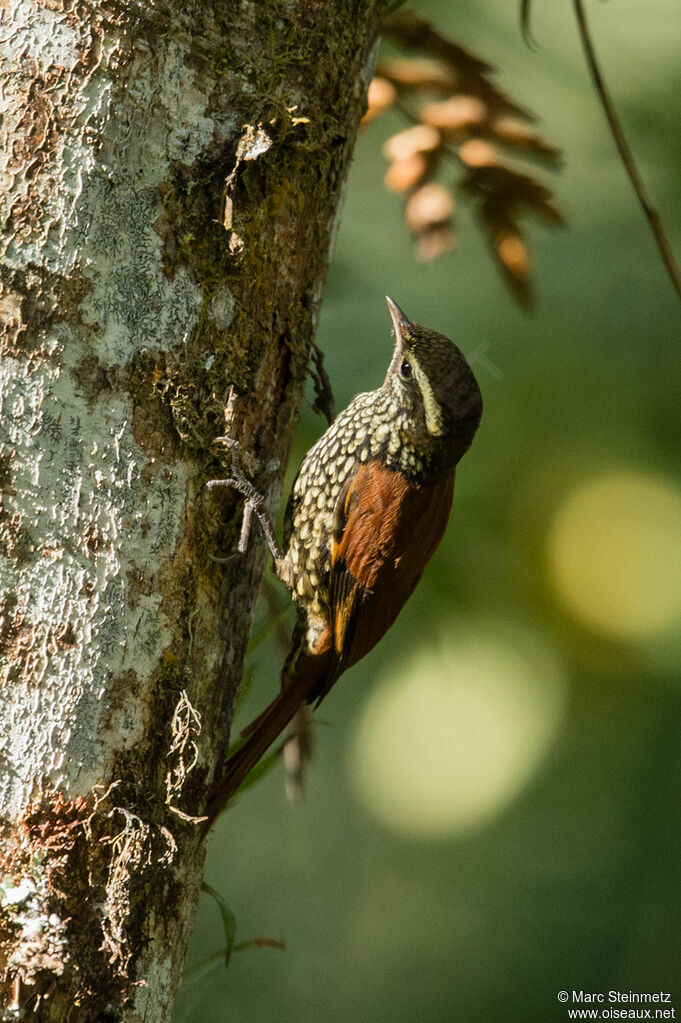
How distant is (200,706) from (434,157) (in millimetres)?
1662

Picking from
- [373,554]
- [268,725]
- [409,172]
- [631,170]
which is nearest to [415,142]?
[409,172]

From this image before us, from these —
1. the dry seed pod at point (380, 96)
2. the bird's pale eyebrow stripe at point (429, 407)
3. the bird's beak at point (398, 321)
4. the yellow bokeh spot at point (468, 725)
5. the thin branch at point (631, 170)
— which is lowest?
the yellow bokeh spot at point (468, 725)

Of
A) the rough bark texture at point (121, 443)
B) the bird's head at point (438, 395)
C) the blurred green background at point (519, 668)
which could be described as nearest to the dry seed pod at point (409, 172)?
the blurred green background at point (519, 668)

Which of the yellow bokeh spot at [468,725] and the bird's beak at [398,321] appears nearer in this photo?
the bird's beak at [398,321]

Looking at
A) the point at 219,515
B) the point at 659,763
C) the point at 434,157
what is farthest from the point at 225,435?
the point at 659,763

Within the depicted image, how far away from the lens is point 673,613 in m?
3.71

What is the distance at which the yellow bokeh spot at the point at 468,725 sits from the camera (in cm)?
352

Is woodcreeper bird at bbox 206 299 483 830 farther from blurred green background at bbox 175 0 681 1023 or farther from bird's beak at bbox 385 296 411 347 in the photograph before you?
blurred green background at bbox 175 0 681 1023

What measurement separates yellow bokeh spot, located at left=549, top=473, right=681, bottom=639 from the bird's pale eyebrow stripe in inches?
44.5

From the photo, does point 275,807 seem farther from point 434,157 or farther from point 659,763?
point 434,157

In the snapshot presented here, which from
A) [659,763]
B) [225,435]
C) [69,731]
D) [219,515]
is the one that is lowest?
[659,763]

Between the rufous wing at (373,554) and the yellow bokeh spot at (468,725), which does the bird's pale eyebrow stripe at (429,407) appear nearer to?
the rufous wing at (373,554)

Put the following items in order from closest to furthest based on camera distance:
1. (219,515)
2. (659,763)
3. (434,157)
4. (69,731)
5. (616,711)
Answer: (69,731) → (219,515) → (434,157) → (616,711) → (659,763)

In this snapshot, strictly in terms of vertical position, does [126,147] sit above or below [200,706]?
above
